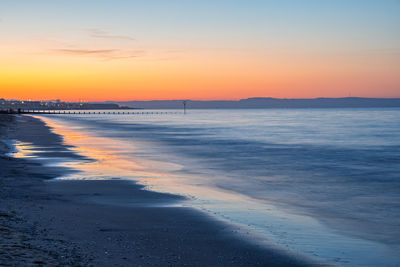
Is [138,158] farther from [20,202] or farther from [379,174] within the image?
[20,202]

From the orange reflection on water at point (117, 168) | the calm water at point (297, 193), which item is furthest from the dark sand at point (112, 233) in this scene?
the orange reflection on water at point (117, 168)

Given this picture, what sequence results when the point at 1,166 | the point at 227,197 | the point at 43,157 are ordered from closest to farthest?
1. the point at 227,197
2. the point at 1,166
3. the point at 43,157

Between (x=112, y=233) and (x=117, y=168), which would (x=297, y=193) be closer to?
(x=112, y=233)

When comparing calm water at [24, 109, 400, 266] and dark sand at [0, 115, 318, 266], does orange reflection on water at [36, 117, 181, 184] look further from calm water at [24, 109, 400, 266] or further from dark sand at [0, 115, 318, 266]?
dark sand at [0, 115, 318, 266]

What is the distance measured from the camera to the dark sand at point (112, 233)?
7.26m

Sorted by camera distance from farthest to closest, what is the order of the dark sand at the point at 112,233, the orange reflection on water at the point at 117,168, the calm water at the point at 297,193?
the orange reflection on water at the point at 117,168, the calm water at the point at 297,193, the dark sand at the point at 112,233

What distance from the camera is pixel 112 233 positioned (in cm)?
917

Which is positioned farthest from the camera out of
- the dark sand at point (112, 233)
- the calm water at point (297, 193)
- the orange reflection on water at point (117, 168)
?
the orange reflection on water at point (117, 168)

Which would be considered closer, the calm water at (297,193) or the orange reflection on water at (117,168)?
the calm water at (297,193)

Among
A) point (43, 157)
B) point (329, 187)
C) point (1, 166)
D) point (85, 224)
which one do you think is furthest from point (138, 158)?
point (85, 224)

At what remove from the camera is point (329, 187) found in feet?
57.1

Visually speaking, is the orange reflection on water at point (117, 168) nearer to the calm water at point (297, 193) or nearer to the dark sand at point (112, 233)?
the calm water at point (297, 193)

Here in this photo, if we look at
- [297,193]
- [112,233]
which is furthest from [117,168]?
[112,233]

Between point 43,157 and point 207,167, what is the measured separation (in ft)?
31.1
